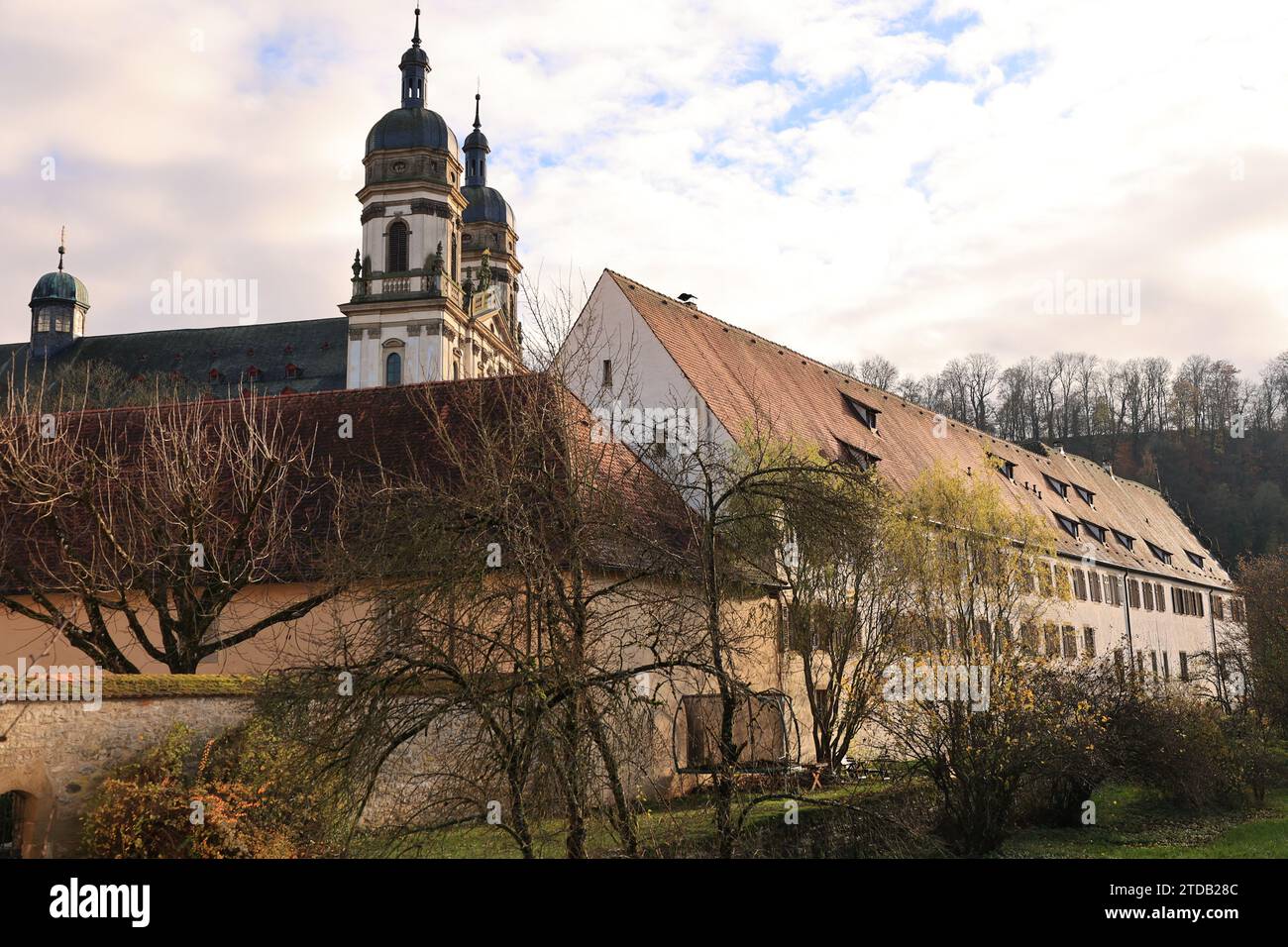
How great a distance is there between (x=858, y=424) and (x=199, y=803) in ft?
73.4

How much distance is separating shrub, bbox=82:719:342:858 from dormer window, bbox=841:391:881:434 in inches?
855

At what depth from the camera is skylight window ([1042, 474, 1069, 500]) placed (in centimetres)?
4500

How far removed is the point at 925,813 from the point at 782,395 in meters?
15.0

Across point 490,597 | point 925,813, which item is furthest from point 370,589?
point 925,813

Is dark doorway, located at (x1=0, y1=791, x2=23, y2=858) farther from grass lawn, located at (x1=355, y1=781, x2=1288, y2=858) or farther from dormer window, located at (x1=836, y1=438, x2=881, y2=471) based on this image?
dormer window, located at (x1=836, y1=438, x2=881, y2=471)

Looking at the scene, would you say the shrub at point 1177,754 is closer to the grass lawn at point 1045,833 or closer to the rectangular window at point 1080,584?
the grass lawn at point 1045,833

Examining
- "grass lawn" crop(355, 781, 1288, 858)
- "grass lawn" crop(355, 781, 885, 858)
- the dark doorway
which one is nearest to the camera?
"grass lawn" crop(355, 781, 885, 858)

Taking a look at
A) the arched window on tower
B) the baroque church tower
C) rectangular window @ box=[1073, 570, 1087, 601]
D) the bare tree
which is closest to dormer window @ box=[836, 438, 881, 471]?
rectangular window @ box=[1073, 570, 1087, 601]

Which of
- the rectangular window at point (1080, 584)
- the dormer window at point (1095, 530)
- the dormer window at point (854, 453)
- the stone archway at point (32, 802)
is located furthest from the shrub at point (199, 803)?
the dormer window at point (1095, 530)

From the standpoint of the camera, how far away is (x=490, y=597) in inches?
402

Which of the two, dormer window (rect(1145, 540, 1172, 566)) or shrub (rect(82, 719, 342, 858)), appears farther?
dormer window (rect(1145, 540, 1172, 566))

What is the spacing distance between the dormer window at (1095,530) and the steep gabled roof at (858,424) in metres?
0.25

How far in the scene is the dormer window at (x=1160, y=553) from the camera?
4897cm
